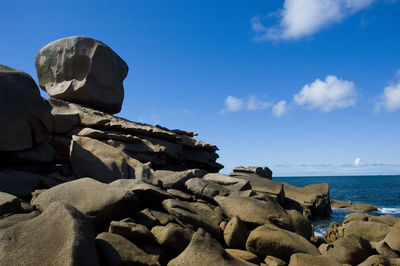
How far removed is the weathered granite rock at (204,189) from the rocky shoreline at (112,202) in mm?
31

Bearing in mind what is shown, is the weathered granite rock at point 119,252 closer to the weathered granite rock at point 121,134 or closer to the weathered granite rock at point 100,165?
the weathered granite rock at point 100,165

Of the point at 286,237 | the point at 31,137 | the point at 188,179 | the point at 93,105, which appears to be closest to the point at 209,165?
the point at 93,105

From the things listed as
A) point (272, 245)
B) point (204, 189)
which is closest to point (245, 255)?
point (272, 245)

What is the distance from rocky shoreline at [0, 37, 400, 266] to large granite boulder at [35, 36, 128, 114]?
0.05 meters

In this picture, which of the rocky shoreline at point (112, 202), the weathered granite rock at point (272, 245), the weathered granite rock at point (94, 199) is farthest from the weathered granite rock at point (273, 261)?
the weathered granite rock at point (94, 199)

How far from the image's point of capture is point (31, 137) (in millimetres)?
10484

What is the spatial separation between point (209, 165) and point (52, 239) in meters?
16.1

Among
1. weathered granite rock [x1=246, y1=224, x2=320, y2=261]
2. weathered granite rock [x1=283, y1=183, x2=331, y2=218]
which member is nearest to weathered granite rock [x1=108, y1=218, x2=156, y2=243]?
weathered granite rock [x1=246, y1=224, x2=320, y2=261]

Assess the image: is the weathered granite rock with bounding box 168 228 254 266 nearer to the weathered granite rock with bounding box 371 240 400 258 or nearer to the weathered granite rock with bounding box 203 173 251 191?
the weathered granite rock with bounding box 203 173 251 191

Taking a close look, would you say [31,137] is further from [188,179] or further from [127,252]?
[127,252]

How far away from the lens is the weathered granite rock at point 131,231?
5.96 metres

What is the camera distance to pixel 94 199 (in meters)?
6.46

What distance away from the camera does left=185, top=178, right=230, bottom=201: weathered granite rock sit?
9.39 metres

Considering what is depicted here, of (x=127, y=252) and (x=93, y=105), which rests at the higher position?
(x=93, y=105)
